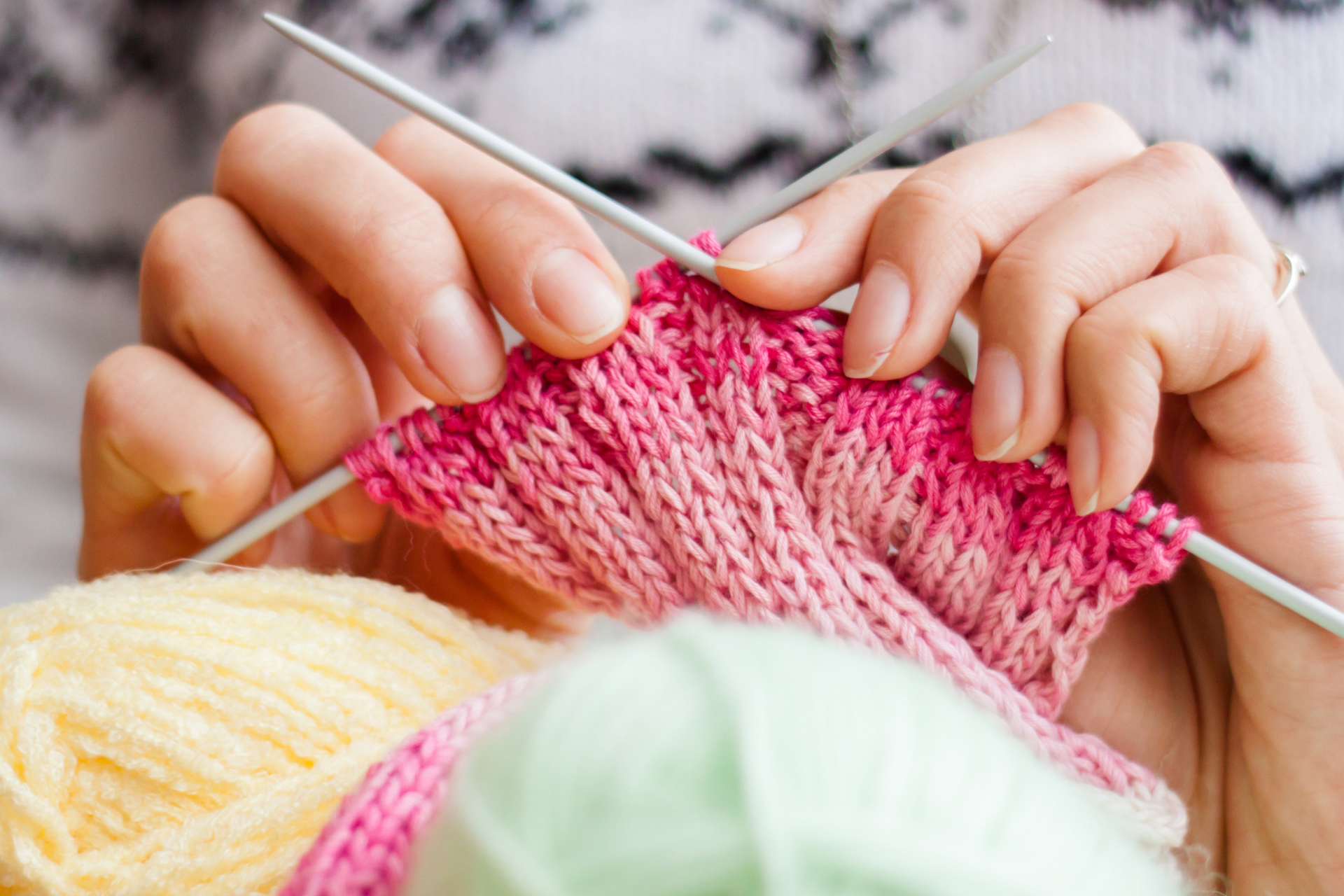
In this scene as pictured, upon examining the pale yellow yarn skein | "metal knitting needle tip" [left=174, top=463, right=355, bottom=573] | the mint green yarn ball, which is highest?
the mint green yarn ball

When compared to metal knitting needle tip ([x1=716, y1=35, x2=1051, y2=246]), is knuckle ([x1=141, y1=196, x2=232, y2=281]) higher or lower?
lower

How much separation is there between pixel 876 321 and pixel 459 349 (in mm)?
229

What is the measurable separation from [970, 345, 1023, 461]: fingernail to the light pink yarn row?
28 cm

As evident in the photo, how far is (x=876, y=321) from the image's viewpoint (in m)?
0.45

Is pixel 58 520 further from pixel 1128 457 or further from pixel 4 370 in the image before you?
pixel 1128 457

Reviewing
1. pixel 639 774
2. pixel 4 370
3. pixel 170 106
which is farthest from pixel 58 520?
pixel 639 774

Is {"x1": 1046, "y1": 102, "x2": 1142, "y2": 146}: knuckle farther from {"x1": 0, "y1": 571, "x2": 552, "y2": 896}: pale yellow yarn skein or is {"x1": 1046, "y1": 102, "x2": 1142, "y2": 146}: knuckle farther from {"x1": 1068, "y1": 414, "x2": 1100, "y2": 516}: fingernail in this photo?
{"x1": 0, "y1": 571, "x2": 552, "y2": 896}: pale yellow yarn skein

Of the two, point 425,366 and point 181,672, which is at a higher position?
point 425,366

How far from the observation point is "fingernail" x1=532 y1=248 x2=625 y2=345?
47 centimetres

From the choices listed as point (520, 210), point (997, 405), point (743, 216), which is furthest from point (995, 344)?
point (520, 210)

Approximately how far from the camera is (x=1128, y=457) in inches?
16.8

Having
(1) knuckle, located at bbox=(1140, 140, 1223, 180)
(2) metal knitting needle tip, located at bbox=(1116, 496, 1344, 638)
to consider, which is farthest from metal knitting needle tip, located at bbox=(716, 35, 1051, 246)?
(2) metal knitting needle tip, located at bbox=(1116, 496, 1344, 638)

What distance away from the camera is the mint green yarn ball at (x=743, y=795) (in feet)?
0.69

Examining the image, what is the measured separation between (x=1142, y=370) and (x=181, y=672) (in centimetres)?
52
